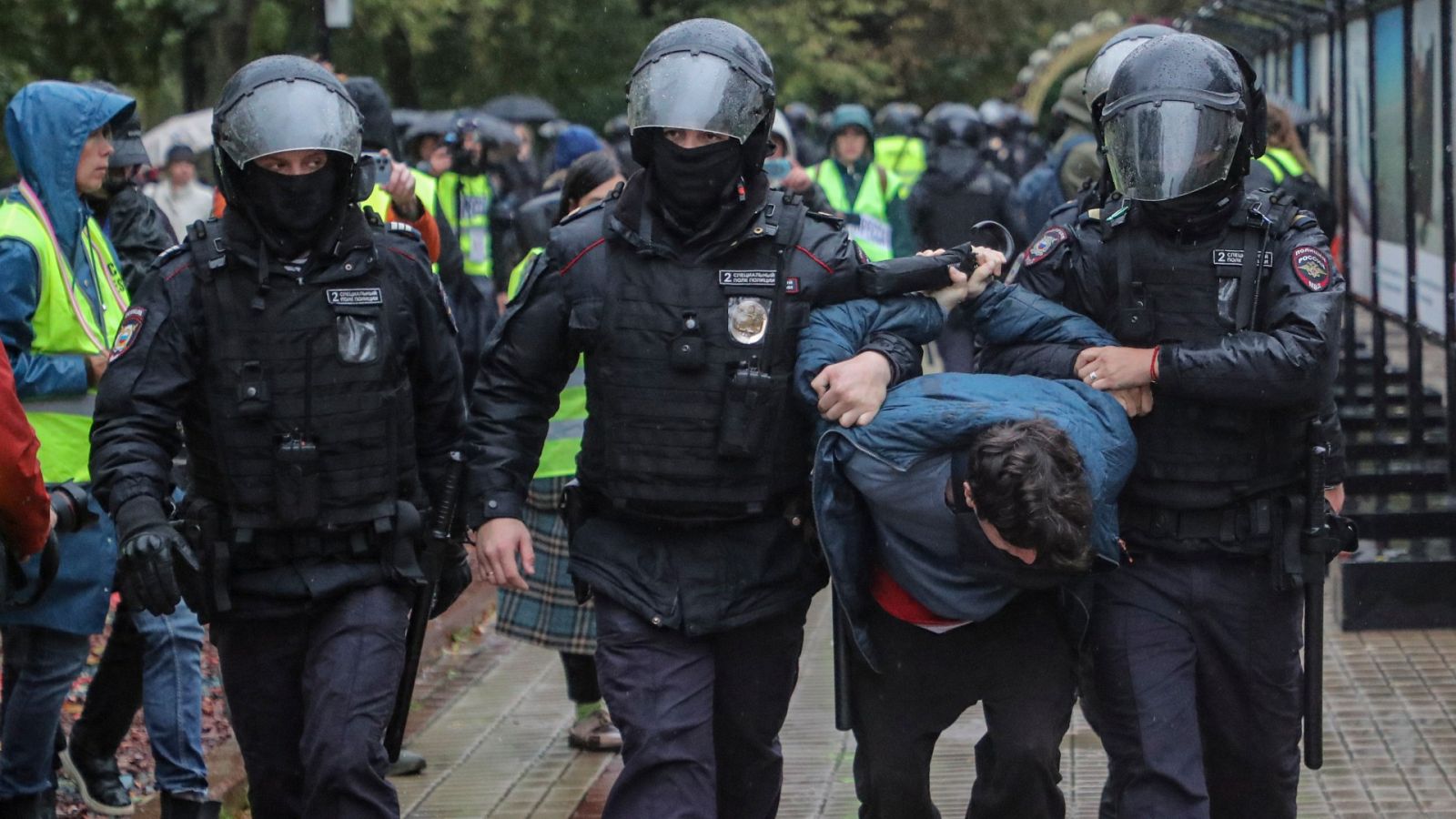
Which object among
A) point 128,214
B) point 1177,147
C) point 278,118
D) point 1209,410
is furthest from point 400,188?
point 1209,410

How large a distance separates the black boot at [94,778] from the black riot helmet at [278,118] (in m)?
2.01

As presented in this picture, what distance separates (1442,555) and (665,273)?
4733mm

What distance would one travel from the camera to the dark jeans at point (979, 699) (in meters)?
4.26

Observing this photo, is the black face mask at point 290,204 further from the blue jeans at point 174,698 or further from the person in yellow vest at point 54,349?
the blue jeans at point 174,698

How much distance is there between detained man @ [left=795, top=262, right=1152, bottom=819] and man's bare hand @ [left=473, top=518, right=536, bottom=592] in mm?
710

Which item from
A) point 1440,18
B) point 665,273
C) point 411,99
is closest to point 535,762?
point 665,273

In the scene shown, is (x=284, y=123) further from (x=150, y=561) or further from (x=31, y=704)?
(x=31, y=704)

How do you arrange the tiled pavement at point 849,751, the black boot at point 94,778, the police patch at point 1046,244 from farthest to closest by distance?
the tiled pavement at point 849,751 → the black boot at point 94,778 → the police patch at point 1046,244

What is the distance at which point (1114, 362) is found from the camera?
171 inches

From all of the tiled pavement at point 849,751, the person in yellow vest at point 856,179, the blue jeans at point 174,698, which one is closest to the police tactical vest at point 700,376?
the blue jeans at point 174,698

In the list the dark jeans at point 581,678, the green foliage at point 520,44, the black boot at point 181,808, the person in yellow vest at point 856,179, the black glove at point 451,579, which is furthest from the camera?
the green foliage at point 520,44

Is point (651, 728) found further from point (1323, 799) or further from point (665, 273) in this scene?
point (1323, 799)

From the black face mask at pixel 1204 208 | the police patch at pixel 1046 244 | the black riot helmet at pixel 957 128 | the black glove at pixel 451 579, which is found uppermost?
the black riot helmet at pixel 957 128

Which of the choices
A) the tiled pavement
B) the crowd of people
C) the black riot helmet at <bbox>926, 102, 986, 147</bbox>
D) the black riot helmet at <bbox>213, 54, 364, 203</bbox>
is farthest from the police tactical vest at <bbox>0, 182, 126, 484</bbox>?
the black riot helmet at <bbox>926, 102, 986, 147</bbox>
